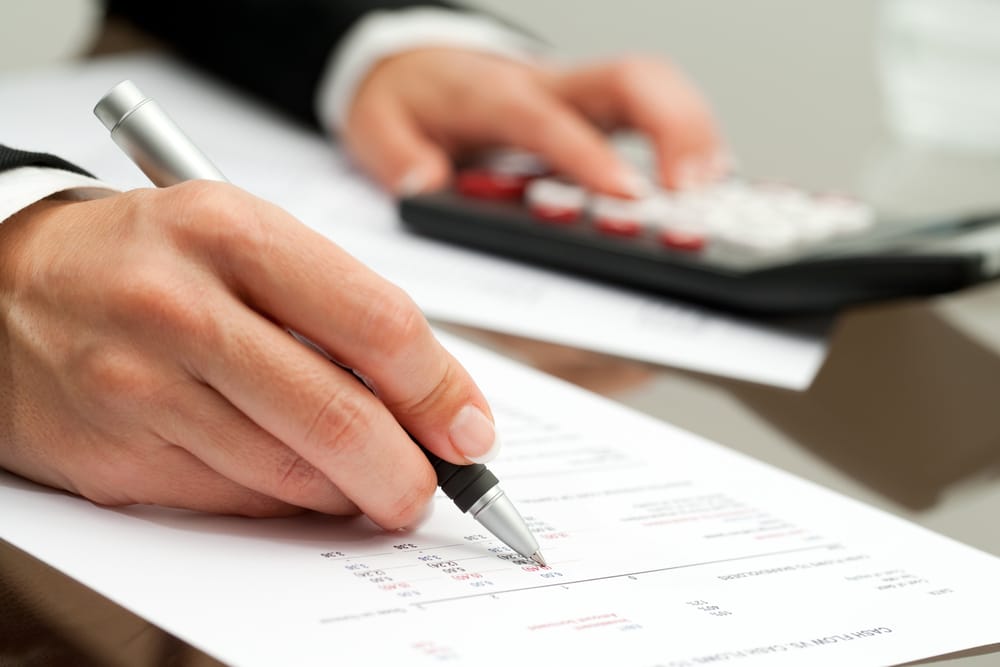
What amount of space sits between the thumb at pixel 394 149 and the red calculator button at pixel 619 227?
12cm

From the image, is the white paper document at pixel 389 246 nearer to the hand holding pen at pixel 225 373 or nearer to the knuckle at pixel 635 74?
the hand holding pen at pixel 225 373

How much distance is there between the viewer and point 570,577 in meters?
0.30

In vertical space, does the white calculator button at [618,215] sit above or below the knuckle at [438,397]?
below

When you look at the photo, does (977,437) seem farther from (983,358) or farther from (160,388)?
(160,388)

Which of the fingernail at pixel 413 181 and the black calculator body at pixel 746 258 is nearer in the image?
the black calculator body at pixel 746 258

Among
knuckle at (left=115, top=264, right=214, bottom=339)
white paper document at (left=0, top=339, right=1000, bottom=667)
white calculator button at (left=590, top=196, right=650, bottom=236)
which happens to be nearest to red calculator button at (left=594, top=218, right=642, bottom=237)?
white calculator button at (left=590, top=196, right=650, bottom=236)

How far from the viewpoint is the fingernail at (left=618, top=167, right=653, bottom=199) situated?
643 mm

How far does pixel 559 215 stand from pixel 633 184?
0.24ft

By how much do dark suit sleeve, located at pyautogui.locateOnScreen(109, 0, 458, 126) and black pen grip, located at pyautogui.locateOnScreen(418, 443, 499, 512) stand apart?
554 millimetres

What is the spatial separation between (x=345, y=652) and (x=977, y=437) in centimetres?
29

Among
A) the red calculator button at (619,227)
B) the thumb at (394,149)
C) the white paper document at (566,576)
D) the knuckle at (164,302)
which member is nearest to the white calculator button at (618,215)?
the red calculator button at (619,227)

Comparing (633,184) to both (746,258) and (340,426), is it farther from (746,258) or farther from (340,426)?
(340,426)

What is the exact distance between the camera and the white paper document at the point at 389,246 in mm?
506

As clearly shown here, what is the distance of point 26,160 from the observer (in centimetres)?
36
